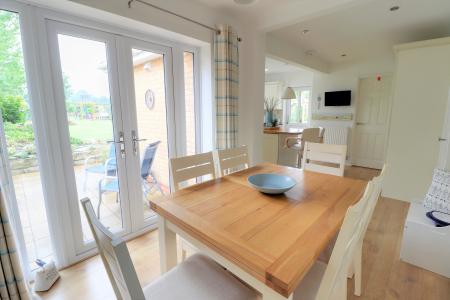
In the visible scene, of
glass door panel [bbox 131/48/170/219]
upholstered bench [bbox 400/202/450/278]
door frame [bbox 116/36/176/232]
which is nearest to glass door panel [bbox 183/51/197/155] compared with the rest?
door frame [bbox 116/36/176/232]

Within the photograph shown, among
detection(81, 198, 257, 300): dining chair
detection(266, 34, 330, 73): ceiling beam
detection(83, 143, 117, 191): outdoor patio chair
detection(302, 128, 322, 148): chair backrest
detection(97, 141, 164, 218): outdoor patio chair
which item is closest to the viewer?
detection(81, 198, 257, 300): dining chair

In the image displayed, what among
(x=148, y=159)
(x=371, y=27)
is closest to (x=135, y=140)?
(x=148, y=159)

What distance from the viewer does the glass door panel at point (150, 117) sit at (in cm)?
216

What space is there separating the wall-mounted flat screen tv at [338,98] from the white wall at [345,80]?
11 centimetres

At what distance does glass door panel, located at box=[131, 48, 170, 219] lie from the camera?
2162 millimetres

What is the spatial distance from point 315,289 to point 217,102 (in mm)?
1958

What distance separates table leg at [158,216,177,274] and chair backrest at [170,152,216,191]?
0.36 metres

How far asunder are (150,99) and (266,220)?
1.79 meters

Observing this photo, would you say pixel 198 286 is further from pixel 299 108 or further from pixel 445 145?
pixel 299 108

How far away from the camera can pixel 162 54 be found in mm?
2287

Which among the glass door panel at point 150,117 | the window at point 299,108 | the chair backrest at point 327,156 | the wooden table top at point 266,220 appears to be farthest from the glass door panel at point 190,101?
the window at point 299,108

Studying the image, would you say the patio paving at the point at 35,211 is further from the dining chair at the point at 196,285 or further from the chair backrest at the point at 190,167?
the dining chair at the point at 196,285

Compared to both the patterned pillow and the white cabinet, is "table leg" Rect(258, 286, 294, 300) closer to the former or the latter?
the patterned pillow

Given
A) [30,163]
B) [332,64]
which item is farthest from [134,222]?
[332,64]
